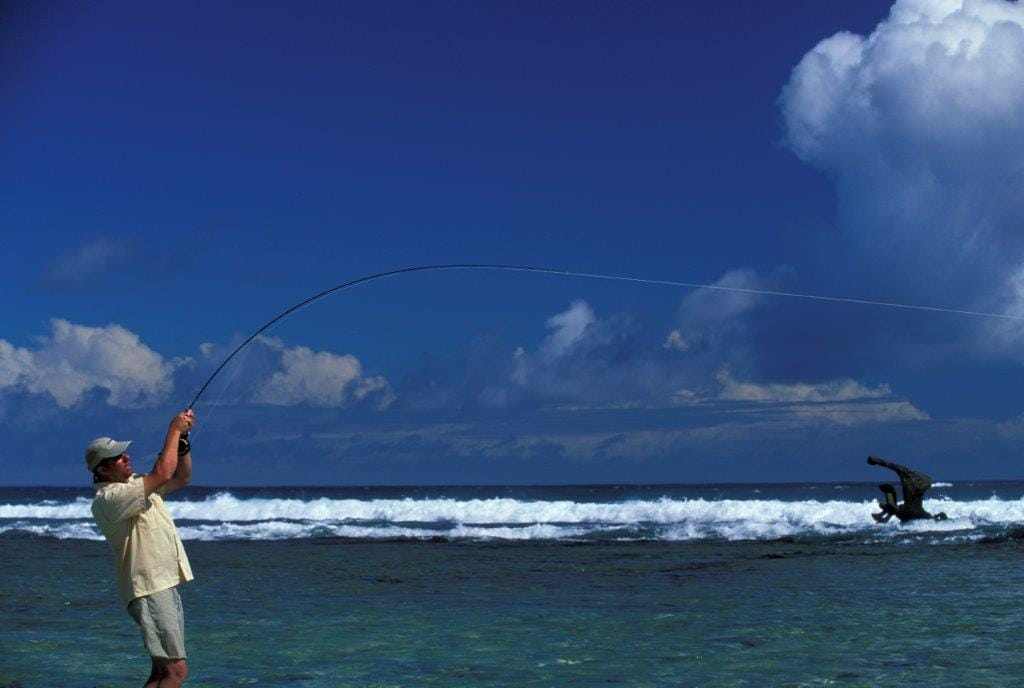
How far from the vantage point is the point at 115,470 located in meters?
5.18

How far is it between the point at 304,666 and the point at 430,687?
1.33 metres

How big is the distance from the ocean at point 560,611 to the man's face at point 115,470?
285 centimetres

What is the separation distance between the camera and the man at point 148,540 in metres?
5.02

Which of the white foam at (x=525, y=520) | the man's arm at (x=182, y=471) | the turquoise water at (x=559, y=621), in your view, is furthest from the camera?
the white foam at (x=525, y=520)

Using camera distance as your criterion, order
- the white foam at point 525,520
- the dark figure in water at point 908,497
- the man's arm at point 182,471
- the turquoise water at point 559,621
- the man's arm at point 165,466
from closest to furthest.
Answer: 1. the man's arm at point 165,466
2. the man's arm at point 182,471
3. the turquoise water at point 559,621
4. the dark figure in water at point 908,497
5. the white foam at point 525,520

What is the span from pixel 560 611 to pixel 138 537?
22.0 feet

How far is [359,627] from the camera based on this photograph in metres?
10.2

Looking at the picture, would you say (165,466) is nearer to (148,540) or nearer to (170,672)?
(148,540)

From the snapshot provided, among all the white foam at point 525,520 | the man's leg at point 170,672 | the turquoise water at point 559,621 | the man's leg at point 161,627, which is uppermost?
the white foam at point 525,520

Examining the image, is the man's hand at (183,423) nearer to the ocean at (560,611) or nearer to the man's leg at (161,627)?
the man's leg at (161,627)

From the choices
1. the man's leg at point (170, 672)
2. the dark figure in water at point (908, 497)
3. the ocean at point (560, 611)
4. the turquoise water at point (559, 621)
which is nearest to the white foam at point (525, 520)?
the dark figure in water at point (908, 497)

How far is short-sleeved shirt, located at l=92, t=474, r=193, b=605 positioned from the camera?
16.5ft

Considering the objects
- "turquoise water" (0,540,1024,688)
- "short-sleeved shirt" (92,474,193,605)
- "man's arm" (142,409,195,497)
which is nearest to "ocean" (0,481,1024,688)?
"turquoise water" (0,540,1024,688)

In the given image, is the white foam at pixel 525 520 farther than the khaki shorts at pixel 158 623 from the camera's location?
Yes
